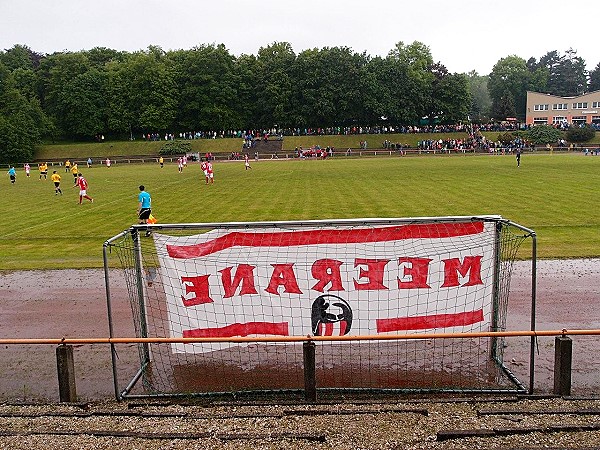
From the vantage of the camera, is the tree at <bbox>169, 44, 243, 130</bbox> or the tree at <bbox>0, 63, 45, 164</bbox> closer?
the tree at <bbox>0, 63, 45, 164</bbox>

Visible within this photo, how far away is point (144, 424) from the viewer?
667 centimetres

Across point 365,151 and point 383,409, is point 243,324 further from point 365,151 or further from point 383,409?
point 365,151

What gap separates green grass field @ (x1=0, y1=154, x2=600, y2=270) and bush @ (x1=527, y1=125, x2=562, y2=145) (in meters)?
40.3

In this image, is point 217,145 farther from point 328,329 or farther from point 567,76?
point 567,76

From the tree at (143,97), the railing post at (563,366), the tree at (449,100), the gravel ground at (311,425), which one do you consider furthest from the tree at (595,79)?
the gravel ground at (311,425)

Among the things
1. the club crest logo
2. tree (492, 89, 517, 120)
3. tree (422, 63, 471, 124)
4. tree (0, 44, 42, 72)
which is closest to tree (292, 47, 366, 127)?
tree (422, 63, 471, 124)

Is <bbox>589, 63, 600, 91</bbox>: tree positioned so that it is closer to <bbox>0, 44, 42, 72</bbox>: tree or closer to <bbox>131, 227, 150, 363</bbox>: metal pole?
<bbox>0, 44, 42, 72</bbox>: tree

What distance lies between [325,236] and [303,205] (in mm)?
16855

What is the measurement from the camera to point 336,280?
27.5 ft

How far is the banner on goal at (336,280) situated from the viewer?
8359 mm

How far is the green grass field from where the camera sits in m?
18.3

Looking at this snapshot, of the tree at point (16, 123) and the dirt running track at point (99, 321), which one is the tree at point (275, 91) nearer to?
the tree at point (16, 123)

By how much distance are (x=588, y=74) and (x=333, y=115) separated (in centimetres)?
8362

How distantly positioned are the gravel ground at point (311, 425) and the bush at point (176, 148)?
74028 millimetres
